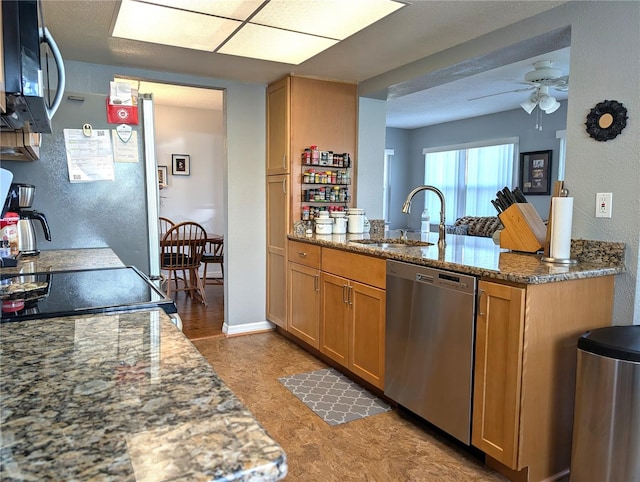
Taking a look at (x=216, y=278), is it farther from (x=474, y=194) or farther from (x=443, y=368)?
(x=443, y=368)

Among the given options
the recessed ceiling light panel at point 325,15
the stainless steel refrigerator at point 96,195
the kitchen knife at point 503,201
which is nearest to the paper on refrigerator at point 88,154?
the stainless steel refrigerator at point 96,195

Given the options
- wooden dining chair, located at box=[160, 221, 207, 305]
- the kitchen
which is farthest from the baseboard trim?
wooden dining chair, located at box=[160, 221, 207, 305]

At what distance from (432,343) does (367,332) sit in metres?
0.59

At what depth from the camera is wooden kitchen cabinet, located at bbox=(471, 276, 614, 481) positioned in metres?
1.77

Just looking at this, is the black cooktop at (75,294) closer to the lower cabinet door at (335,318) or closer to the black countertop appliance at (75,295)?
the black countertop appliance at (75,295)

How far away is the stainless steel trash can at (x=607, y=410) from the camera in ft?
5.26

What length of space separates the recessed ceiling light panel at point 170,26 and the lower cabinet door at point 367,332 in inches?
65.5

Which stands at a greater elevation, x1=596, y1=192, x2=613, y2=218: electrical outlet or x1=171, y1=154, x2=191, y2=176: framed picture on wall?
x1=171, y1=154, x2=191, y2=176: framed picture on wall

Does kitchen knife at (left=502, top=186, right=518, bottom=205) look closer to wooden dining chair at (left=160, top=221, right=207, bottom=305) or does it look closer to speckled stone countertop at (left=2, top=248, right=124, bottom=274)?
speckled stone countertop at (left=2, top=248, right=124, bottom=274)

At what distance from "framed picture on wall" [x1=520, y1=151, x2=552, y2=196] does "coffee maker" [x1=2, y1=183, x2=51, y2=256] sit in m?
5.52

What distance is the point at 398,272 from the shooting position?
92.9 inches

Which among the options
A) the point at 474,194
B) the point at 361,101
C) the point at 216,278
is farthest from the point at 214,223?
the point at 474,194

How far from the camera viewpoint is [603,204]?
6.66ft

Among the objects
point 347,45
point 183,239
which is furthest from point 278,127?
point 183,239
